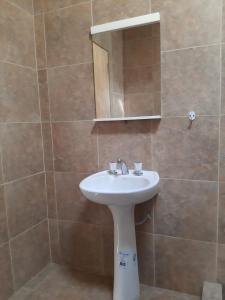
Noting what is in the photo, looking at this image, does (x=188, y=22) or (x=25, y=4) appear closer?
(x=188, y=22)

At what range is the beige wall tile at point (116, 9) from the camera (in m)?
1.43

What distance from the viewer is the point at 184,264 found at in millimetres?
1521

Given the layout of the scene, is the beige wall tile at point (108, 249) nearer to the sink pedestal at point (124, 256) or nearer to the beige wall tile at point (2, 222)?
the sink pedestal at point (124, 256)

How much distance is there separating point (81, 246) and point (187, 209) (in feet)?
2.91

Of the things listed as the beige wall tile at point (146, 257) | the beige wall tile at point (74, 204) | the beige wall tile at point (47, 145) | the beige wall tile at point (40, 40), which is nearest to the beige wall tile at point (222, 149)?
the beige wall tile at point (146, 257)

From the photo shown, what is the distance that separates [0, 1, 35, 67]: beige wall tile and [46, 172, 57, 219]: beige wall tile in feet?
2.84

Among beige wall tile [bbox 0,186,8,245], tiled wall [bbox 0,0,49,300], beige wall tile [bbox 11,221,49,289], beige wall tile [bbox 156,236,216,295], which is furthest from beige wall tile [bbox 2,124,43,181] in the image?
beige wall tile [bbox 156,236,216,295]

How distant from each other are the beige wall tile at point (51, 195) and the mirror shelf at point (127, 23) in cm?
112

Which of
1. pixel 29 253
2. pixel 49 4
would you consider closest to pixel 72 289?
pixel 29 253

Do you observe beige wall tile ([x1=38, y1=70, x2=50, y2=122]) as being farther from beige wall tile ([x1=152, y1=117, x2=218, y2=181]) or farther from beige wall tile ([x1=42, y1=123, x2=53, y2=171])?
beige wall tile ([x1=152, y1=117, x2=218, y2=181])

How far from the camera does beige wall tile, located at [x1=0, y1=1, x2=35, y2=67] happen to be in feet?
4.87

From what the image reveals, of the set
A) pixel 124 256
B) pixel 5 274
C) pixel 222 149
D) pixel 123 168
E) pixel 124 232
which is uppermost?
pixel 222 149

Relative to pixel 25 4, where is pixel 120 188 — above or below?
below

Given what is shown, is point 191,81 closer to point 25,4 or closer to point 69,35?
point 69,35
